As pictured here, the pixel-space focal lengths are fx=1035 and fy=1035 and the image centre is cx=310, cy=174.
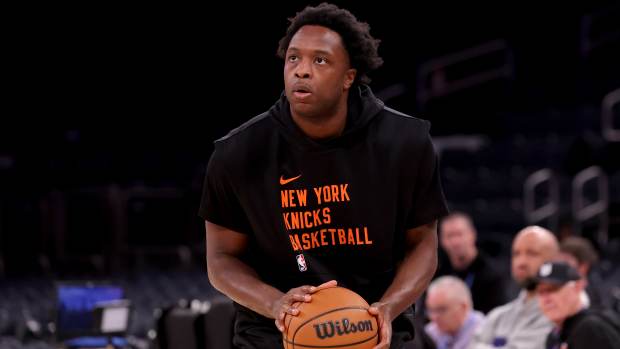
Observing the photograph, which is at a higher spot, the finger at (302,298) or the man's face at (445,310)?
the finger at (302,298)

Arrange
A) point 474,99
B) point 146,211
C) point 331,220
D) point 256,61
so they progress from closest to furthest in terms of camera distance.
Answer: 1. point 331,220
2. point 146,211
3. point 474,99
4. point 256,61

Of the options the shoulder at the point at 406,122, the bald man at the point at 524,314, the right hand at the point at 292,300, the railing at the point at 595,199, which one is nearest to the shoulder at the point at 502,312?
the bald man at the point at 524,314

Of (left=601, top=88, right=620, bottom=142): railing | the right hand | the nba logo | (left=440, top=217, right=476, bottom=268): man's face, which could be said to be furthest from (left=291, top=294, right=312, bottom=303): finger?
(left=601, top=88, right=620, bottom=142): railing

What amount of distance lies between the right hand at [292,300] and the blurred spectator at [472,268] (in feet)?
14.6

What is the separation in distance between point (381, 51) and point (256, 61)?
170 centimetres

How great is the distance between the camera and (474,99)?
43.2ft

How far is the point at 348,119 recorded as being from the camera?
2738 millimetres

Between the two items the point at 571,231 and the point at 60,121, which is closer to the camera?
the point at 571,231

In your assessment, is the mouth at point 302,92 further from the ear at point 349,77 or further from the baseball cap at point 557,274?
the baseball cap at point 557,274

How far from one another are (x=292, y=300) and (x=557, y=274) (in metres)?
2.75

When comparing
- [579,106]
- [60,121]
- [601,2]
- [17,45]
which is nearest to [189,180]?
[60,121]

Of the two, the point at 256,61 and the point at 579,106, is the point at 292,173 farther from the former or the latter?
the point at 256,61

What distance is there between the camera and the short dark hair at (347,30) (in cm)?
266

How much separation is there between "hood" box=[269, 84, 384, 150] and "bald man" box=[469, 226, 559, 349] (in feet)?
9.62
